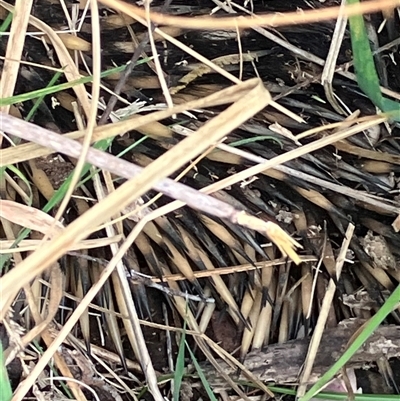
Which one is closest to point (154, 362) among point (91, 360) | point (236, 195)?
point (91, 360)

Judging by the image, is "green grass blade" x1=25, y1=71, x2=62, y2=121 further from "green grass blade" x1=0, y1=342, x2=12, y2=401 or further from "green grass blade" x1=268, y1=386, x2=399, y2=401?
"green grass blade" x1=268, y1=386, x2=399, y2=401

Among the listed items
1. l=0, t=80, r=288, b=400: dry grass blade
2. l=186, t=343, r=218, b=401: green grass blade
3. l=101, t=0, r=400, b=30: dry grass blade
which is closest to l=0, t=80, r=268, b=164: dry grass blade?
l=0, t=80, r=288, b=400: dry grass blade

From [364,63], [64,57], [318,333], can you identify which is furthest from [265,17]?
[318,333]

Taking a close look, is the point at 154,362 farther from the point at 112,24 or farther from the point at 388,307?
the point at 112,24

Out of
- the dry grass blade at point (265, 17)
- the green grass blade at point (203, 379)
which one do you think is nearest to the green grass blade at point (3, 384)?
the green grass blade at point (203, 379)

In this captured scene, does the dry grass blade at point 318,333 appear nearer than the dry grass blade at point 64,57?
No

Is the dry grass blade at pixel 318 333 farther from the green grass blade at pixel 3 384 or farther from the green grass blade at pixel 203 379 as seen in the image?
the green grass blade at pixel 3 384

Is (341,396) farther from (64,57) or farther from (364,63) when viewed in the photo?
(64,57)

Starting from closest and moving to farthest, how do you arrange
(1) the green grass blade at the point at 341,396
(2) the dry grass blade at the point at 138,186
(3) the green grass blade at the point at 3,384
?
(2) the dry grass blade at the point at 138,186
(3) the green grass blade at the point at 3,384
(1) the green grass blade at the point at 341,396

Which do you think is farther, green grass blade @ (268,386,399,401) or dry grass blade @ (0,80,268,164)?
green grass blade @ (268,386,399,401)
